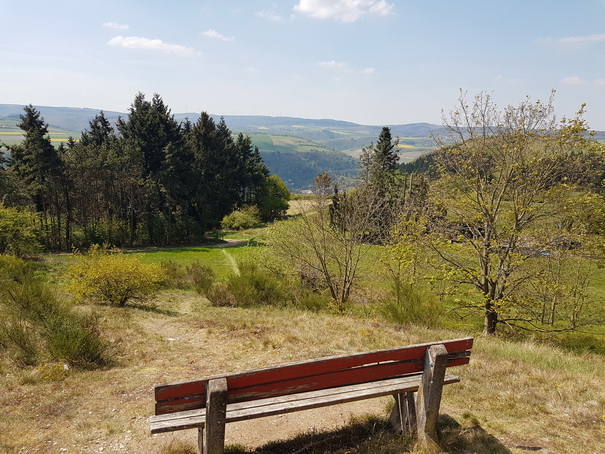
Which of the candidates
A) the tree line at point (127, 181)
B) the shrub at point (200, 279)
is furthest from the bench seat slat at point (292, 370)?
the tree line at point (127, 181)

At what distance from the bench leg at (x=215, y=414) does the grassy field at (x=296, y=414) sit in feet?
3.22

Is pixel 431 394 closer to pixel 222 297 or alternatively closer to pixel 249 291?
pixel 249 291

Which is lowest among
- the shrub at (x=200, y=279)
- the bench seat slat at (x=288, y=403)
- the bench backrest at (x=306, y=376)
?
the shrub at (x=200, y=279)

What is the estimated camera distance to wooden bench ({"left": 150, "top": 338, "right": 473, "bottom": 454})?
3.71 meters

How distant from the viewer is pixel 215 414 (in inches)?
144

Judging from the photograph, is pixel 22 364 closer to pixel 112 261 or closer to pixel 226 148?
pixel 112 261

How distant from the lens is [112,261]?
50.2ft

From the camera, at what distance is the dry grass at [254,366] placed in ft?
16.0

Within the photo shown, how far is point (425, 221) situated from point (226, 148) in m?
44.5

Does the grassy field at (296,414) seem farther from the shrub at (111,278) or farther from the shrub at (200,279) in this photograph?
the shrub at (200,279)

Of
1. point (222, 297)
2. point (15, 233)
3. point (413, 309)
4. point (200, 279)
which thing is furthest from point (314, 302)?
point (15, 233)

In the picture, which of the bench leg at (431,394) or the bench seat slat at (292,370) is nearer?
the bench seat slat at (292,370)

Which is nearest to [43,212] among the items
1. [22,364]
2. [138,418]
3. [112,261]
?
[112,261]

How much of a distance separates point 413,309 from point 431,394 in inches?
351
